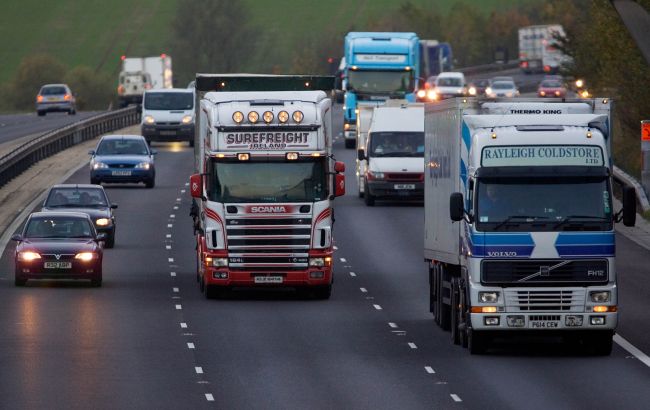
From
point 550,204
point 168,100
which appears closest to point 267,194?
point 550,204

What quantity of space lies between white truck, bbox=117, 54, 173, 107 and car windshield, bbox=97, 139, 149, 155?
147 feet

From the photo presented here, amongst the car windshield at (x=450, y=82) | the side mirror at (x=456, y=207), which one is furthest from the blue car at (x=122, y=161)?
the car windshield at (x=450, y=82)

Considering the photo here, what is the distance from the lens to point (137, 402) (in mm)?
20625

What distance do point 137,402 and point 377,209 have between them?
30.0 metres

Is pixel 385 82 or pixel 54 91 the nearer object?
pixel 385 82

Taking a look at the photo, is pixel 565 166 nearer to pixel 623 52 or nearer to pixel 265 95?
pixel 265 95

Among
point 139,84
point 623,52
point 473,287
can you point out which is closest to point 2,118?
point 139,84

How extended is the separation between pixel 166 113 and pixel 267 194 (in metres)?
36.1

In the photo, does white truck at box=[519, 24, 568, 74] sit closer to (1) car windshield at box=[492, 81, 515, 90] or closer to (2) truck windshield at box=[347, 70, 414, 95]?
(1) car windshield at box=[492, 81, 515, 90]

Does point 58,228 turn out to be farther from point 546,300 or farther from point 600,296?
point 600,296

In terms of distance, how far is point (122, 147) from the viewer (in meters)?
54.6

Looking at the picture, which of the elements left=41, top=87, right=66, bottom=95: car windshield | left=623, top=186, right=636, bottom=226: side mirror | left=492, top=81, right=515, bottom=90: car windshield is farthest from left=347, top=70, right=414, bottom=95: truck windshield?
left=623, top=186, right=636, bottom=226: side mirror

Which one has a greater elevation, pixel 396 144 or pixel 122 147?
Result: pixel 396 144

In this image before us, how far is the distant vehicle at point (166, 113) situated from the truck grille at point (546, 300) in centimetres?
4418
